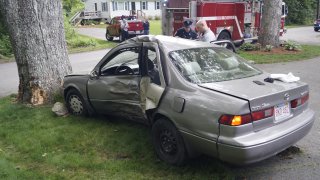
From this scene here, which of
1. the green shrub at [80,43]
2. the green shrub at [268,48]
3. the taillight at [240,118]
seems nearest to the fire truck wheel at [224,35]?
the green shrub at [268,48]

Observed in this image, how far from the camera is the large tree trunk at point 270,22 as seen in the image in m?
15.5

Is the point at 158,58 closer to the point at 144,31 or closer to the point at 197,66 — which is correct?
the point at 197,66

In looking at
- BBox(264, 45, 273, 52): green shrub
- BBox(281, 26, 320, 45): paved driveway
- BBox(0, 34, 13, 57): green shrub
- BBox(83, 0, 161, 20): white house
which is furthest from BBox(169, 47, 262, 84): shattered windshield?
BBox(83, 0, 161, 20): white house

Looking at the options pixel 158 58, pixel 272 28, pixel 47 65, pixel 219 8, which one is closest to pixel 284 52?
pixel 272 28

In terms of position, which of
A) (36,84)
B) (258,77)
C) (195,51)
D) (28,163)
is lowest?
(28,163)

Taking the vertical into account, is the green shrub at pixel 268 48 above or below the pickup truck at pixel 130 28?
below

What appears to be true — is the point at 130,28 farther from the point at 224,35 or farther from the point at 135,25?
the point at 224,35

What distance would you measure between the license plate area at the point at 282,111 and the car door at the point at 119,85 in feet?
6.38

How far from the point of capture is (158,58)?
199 inches

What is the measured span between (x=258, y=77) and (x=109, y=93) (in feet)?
7.59

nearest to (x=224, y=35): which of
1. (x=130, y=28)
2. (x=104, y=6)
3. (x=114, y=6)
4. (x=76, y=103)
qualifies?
(x=130, y=28)

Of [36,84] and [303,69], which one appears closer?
[36,84]

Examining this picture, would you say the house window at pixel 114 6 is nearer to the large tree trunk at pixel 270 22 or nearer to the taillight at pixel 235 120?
the large tree trunk at pixel 270 22

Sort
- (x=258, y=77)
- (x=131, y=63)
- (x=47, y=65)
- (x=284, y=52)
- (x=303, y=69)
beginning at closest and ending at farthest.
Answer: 1. (x=258, y=77)
2. (x=131, y=63)
3. (x=47, y=65)
4. (x=303, y=69)
5. (x=284, y=52)
